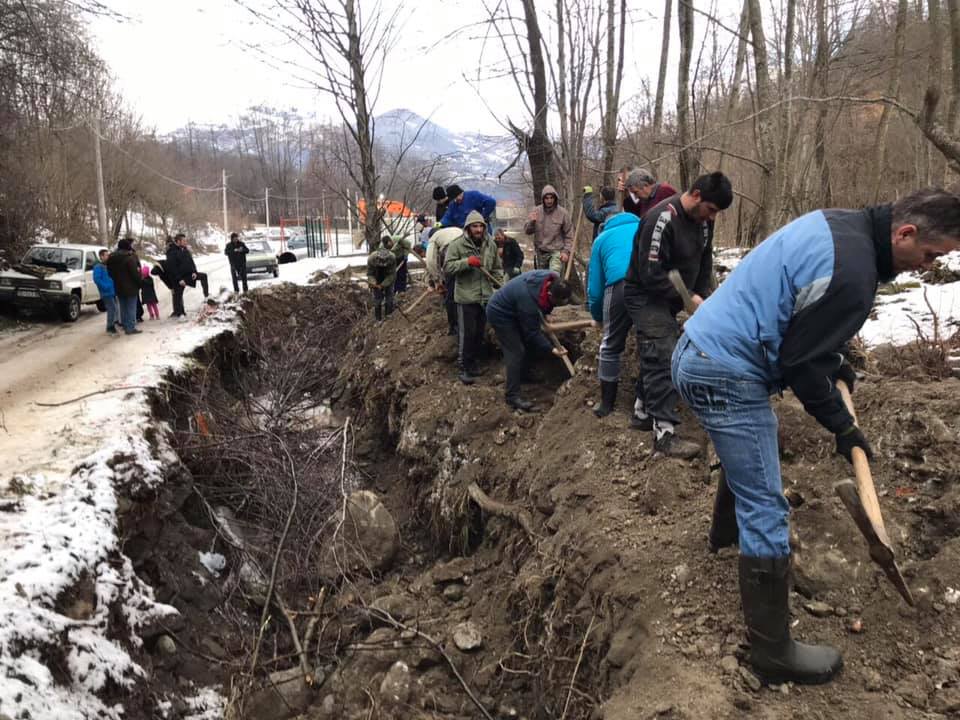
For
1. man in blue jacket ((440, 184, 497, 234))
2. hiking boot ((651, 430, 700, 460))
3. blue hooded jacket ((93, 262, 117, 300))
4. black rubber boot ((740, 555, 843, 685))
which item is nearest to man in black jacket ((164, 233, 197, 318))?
blue hooded jacket ((93, 262, 117, 300))

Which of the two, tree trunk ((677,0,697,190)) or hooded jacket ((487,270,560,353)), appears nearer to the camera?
hooded jacket ((487,270,560,353))

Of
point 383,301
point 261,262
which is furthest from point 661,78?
point 261,262

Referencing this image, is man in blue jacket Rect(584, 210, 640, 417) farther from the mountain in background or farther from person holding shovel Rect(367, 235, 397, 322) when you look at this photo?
person holding shovel Rect(367, 235, 397, 322)

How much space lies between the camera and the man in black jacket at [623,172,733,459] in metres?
3.89

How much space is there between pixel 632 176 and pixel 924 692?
12.8 feet

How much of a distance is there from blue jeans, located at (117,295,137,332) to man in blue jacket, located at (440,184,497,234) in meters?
5.93

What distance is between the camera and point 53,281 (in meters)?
11.6

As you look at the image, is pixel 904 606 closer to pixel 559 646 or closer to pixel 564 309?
pixel 559 646

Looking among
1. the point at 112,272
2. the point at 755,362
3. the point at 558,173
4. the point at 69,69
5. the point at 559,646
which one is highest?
the point at 69,69

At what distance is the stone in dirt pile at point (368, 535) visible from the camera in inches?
213

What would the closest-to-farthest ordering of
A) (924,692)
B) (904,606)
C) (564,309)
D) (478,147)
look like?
(924,692), (904,606), (564,309), (478,147)

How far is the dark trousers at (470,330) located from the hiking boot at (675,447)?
115 inches

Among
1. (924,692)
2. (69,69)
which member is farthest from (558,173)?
(69,69)

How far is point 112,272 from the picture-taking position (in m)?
10.1
